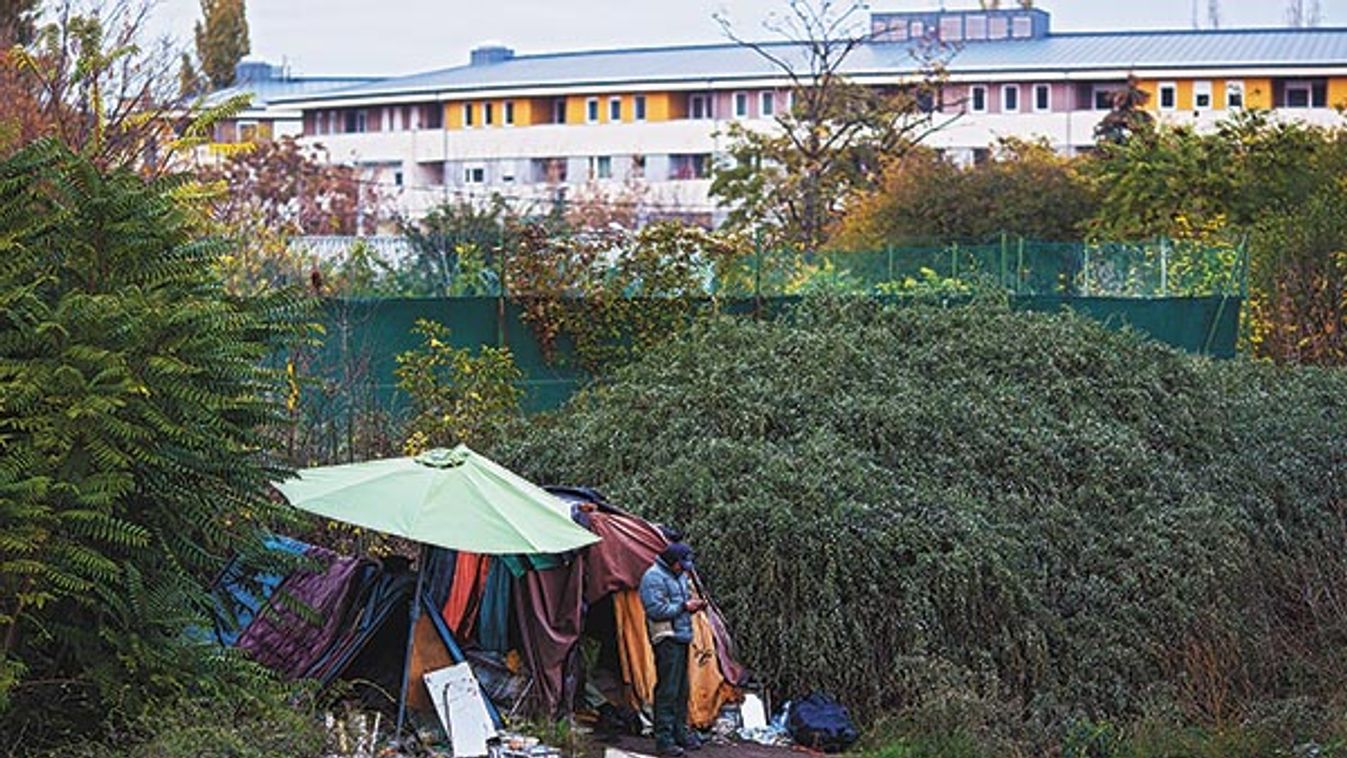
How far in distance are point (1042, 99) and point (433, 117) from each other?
20749 mm

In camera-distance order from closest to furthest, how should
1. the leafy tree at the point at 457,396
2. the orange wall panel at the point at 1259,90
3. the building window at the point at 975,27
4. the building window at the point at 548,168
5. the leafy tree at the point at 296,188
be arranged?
the leafy tree at the point at 457,396
the leafy tree at the point at 296,188
the orange wall panel at the point at 1259,90
the building window at the point at 548,168
the building window at the point at 975,27

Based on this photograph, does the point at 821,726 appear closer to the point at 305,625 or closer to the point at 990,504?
the point at 990,504

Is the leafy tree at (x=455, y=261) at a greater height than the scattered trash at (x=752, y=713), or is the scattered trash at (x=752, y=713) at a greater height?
the leafy tree at (x=455, y=261)

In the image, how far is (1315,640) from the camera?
16.4m

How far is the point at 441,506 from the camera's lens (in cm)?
1386

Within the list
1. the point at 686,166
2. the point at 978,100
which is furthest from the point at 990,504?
the point at 686,166

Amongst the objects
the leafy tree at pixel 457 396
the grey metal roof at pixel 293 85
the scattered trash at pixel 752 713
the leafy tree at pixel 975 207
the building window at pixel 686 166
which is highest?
the grey metal roof at pixel 293 85

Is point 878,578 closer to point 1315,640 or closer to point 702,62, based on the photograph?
point 1315,640

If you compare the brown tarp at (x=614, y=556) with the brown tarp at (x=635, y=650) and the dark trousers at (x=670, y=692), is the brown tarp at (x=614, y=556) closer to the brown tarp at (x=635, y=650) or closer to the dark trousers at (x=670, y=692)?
the brown tarp at (x=635, y=650)

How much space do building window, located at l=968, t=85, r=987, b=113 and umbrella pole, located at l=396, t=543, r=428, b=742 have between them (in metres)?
55.8

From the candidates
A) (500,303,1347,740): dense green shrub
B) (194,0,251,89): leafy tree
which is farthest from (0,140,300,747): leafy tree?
(194,0,251,89): leafy tree

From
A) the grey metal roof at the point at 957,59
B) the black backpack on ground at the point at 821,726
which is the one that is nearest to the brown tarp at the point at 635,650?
the black backpack on ground at the point at 821,726

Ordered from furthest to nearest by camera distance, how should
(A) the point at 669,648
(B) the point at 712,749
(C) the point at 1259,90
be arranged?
1. (C) the point at 1259,90
2. (B) the point at 712,749
3. (A) the point at 669,648

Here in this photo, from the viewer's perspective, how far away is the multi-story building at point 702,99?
65.4 m
